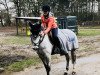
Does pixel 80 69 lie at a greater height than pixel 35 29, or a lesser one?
lesser

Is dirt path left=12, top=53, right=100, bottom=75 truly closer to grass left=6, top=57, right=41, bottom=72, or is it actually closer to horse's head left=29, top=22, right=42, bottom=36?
grass left=6, top=57, right=41, bottom=72

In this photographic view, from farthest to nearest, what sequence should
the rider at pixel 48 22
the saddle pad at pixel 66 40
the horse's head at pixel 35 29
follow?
the saddle pad at pixel 66 40 → the rider at pixel 48 22 → the horse's head at pixel 35 29

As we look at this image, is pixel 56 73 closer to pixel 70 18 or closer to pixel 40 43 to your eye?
pixel 40 43

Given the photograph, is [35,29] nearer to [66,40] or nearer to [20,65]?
[66,40]

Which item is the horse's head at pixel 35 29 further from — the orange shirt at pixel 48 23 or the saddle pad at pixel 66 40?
the saddle pad at pixel 66 40

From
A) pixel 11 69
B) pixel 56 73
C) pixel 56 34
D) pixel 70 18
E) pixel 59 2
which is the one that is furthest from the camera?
pixel 59 2

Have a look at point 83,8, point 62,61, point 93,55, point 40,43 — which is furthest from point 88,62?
point 83,8

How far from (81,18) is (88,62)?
56.7 meters

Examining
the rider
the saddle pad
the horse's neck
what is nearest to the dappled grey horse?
the horse's neck

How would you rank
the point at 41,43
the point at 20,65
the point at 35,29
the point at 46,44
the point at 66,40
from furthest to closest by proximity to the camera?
1. the point at 20,65
2. the point at 66,40
3. the point at 46,44
4. the point at 41,43
5. the point at 35,29

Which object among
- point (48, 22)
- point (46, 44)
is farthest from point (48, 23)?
point (46, 44)

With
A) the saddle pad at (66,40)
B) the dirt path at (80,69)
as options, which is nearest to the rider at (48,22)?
the saddle pad at (66,40)

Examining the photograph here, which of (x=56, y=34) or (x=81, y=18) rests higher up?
(x=56, y=34)

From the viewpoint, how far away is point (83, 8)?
73750mm
